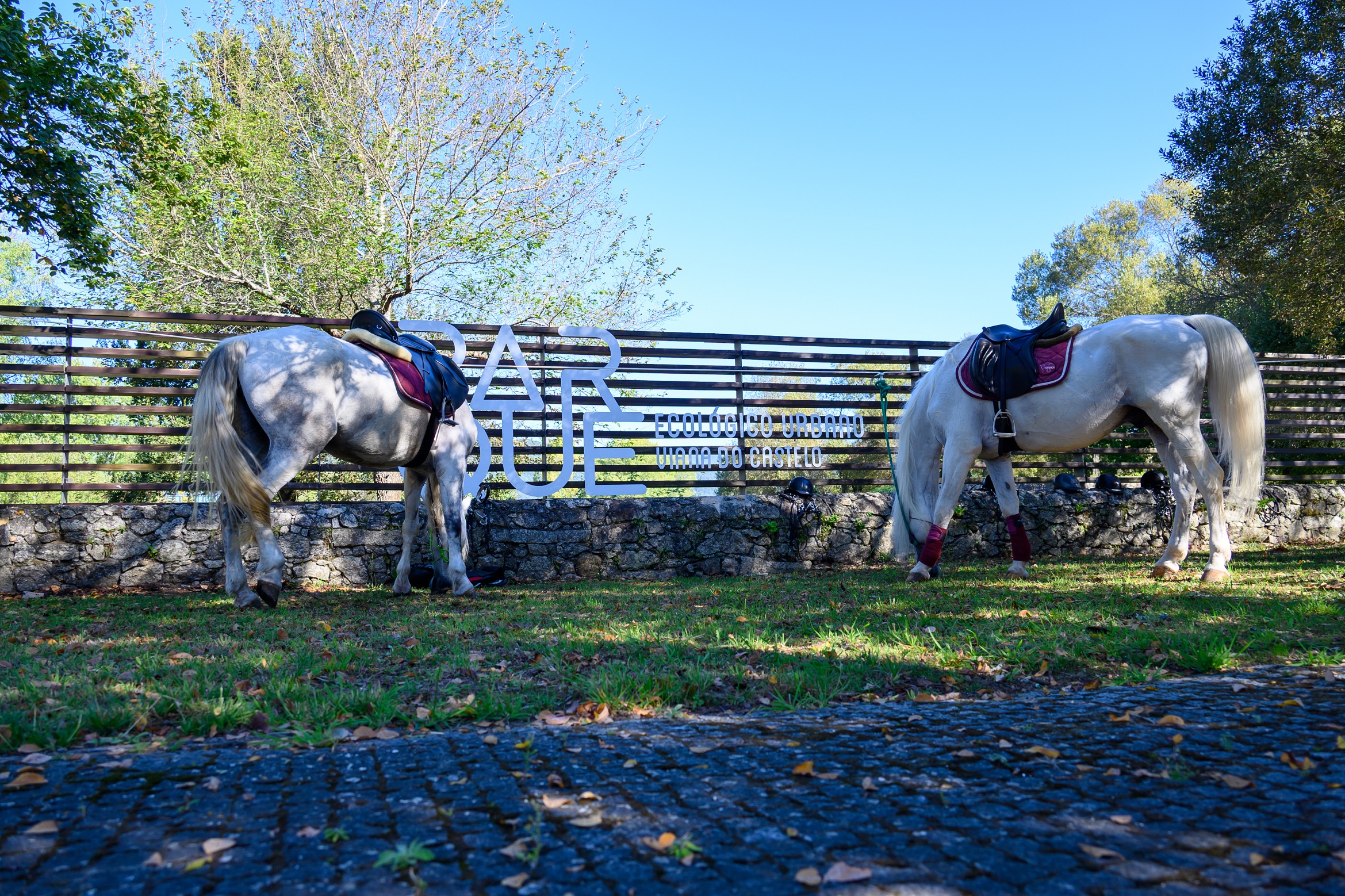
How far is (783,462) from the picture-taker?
36.4 feet

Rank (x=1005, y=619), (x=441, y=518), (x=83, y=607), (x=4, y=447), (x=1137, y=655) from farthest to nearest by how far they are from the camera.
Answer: (x=4, y=447) < (x=441, y=518) < (x=83, y=607) < (x=1005, y=619) < (x=1137, y=655)

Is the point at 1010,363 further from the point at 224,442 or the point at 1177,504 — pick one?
the point at 224,442

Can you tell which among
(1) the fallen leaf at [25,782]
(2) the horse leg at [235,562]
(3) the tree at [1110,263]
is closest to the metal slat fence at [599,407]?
(2) the horse leg at [235,562]

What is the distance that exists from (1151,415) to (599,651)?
5.66m

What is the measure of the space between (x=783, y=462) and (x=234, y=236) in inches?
485

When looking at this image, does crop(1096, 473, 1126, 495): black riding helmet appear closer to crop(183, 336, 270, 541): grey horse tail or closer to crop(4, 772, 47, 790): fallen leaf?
crop(183, 336, 270, 541): grey horse tail

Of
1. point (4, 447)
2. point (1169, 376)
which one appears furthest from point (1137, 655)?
point (4, 447)

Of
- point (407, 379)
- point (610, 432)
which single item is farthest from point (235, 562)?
point (610, 432)

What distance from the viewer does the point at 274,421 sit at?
6.39m

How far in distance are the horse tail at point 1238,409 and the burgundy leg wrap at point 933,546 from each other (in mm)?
2380

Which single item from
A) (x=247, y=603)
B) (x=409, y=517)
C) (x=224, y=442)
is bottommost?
(x=247, y=603)

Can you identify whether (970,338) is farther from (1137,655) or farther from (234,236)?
(234,236)

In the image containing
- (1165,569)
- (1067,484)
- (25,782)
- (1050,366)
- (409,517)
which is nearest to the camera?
(25,782)

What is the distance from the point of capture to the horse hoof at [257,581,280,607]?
20.6 ft
